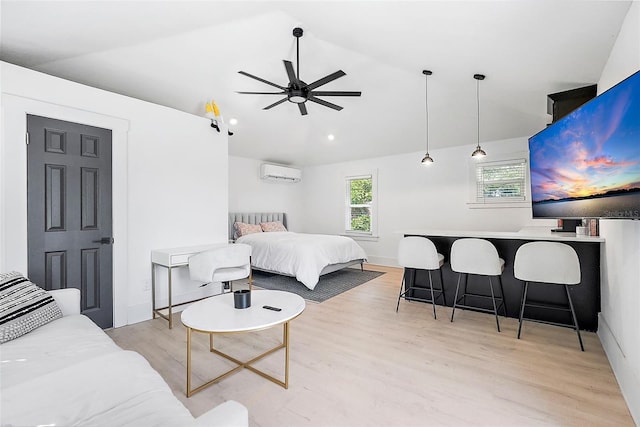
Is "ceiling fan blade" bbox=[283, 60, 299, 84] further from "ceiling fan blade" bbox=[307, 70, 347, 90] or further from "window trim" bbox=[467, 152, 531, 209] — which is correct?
"window trim" bbox=[467, 152, 531, 209]

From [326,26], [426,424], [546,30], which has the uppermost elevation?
[326,26]

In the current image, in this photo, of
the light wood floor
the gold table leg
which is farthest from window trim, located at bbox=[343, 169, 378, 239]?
the gold table leg

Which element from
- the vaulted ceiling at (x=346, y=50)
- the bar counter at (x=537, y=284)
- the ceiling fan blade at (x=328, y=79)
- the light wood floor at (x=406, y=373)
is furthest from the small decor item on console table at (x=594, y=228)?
the ceiling fan blade at (x=328, y=79)

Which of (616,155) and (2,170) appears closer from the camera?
(616,155)

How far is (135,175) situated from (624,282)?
171 inches

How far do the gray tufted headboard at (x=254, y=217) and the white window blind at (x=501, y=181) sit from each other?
4.22m

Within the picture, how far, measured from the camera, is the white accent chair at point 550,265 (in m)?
2.62

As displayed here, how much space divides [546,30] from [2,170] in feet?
14.6

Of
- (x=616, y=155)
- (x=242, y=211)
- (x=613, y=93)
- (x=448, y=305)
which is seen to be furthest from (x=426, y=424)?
(x=242, y=211)

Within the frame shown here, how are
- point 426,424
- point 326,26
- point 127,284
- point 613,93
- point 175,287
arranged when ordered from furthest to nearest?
point 175,287 → point 127,284 → point 326,26 → point 426,424 → point 613,93

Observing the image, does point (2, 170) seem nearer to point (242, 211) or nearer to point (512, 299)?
point (242, 211)

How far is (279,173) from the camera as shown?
688 centimetres

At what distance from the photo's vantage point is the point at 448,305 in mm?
3715

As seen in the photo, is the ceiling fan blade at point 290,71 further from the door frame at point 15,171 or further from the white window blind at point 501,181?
the white window blind at point 501,181
